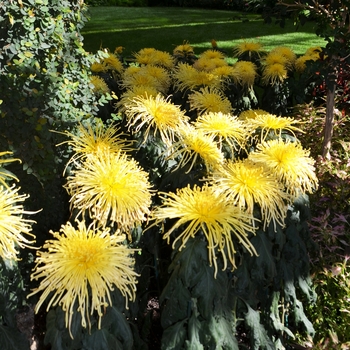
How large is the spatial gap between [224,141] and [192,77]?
130 centimetres

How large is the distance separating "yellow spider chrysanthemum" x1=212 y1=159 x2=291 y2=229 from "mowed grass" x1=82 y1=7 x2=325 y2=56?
6.59m

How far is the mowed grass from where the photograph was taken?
30.4ft

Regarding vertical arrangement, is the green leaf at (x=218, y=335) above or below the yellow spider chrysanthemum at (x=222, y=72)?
below

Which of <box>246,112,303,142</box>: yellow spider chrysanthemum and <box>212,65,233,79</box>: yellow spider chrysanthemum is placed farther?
<box>212,65,233,79</box>: yellow spider chrysanthemum

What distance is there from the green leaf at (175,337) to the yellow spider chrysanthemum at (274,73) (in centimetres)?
283

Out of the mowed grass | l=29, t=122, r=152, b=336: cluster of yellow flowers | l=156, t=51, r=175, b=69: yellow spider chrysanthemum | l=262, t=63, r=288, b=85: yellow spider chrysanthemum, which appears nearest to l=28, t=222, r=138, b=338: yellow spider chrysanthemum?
l=29, t=122, r=152, b=336: cluster of yellow flowers

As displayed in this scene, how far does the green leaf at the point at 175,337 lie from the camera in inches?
70.8

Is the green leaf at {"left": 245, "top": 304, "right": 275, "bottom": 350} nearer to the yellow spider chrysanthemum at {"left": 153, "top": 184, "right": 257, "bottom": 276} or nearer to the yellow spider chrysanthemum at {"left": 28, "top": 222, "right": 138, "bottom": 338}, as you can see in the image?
the yellow spider chrysanthemum at {"left": 153, "top": 184, "right": 257, "bottom": 276}

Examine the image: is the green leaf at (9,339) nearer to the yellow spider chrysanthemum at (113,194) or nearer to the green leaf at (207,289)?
the yellow spider chrysanthemum at (113,194)

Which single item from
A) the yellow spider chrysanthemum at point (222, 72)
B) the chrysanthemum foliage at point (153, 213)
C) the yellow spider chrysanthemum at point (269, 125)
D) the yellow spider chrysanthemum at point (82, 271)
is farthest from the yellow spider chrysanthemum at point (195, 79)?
the yellow spider chrysanthemum at point (82, 271)

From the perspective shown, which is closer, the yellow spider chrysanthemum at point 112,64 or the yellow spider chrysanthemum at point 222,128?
the yellow spider chrysanthemum at point 222,128

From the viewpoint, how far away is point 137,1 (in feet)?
63.3

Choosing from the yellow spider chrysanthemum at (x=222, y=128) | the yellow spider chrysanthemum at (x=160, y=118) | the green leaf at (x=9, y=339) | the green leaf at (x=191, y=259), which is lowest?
the green leaf at (x=9, y=339)

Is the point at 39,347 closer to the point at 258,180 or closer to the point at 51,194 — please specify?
the point at 51,194
